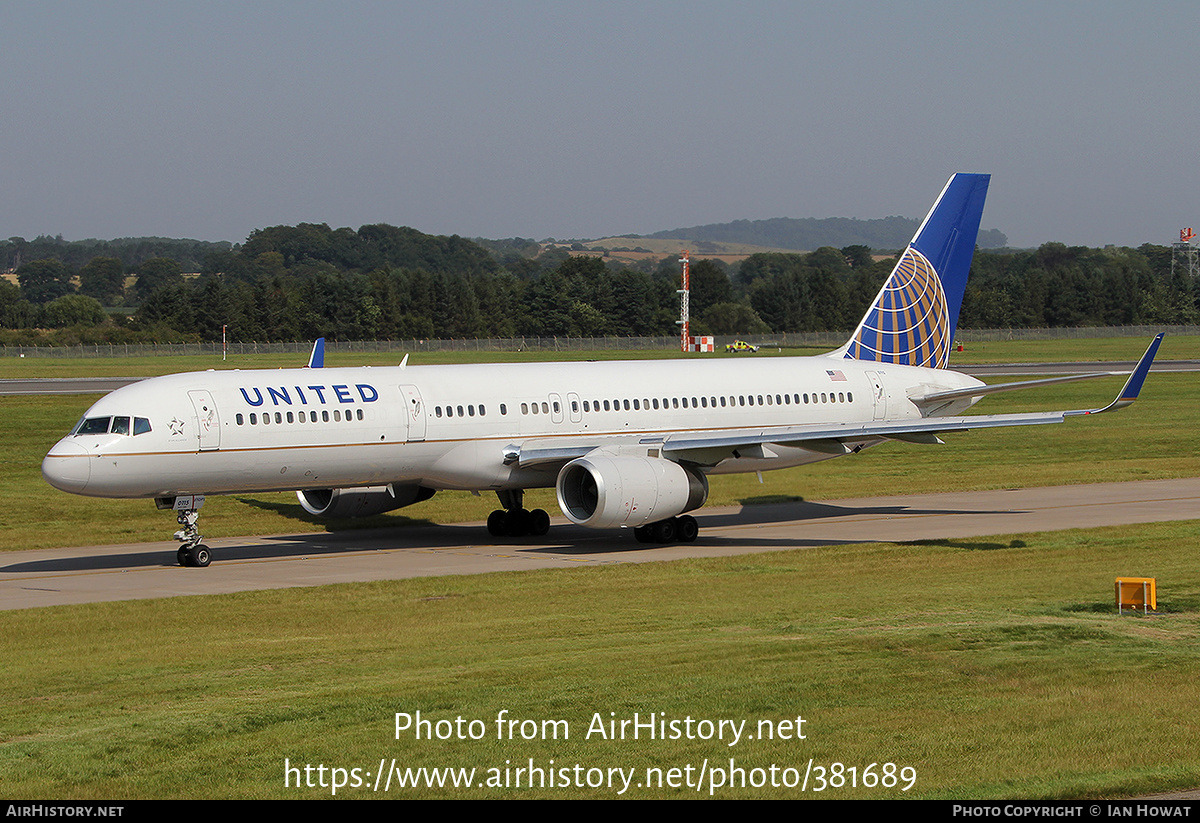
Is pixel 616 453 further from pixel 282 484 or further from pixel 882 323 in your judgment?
pixel 882 323

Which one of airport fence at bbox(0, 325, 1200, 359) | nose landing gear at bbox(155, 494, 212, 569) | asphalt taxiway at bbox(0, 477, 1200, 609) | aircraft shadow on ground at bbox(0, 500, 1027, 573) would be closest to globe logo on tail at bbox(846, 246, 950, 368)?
asphalt taxiway at bbox(0, 477, 1200, 609)

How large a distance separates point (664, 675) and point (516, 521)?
18.0m

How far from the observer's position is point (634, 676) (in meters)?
17.5

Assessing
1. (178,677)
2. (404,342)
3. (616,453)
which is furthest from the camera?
(404,342)

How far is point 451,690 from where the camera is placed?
55.6 ft

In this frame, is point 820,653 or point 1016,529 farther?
point 1016,529

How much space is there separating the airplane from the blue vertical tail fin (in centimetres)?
171

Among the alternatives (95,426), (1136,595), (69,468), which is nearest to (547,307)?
(95,426)

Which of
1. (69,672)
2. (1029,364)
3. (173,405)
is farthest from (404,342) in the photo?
(69,672)

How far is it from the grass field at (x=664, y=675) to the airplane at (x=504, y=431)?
3387mm

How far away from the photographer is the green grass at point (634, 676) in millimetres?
13688

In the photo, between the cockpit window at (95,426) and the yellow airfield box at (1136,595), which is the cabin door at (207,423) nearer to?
the cockpit window at (95,426)

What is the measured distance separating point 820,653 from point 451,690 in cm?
497

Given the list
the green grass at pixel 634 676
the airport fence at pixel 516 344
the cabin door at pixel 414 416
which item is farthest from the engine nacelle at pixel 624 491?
the airport fence at pixel 516 344
